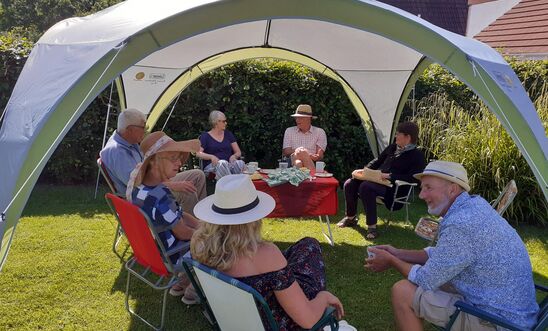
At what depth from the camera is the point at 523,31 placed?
375 inches

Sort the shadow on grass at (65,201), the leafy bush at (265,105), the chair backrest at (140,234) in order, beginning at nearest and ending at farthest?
the chair backrest at (140,234) < the shadow on grass at (65,201) < the leafy bush at (265,105)

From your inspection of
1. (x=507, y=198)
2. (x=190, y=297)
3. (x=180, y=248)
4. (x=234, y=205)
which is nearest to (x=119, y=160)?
(x=180, y=248)

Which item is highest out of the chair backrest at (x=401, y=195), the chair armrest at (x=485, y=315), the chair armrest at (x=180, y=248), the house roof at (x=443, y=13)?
the house roof at (x=443, y=13)

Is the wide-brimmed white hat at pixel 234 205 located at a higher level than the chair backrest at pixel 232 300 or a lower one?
higher

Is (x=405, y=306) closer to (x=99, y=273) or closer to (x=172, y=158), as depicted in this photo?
(x=172, y=158)

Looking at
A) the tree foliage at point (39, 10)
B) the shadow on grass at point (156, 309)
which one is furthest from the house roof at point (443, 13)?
the tree foliage at point (39, 10)

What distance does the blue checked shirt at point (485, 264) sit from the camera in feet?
6.48

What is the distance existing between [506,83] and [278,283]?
2.07m

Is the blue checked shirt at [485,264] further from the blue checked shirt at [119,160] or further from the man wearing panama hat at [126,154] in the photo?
the blue checked shirt at [119,160]

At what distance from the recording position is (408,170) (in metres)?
4.47

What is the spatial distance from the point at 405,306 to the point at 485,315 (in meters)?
0.45

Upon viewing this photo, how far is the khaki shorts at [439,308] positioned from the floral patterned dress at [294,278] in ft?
1.69

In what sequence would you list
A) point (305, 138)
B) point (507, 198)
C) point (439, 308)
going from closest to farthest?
point (439, 308) < point (507, 198) < point (305, 138)

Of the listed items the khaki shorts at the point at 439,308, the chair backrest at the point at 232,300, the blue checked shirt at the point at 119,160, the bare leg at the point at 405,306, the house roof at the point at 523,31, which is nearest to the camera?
the chair backrest at the point at 232,300
